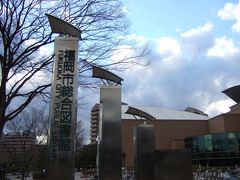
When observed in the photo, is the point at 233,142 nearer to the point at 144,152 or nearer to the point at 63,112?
the point at 144,152

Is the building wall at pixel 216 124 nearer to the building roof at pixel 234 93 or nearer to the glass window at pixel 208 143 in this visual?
the building roof at pixel 234 93

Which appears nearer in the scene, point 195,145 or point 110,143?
point 110,143

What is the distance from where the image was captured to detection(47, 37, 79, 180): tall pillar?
8.91 m

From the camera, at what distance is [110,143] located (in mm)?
12664

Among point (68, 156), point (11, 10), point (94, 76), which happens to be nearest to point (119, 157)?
point (94, 76)

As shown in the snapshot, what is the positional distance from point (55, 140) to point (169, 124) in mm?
67347

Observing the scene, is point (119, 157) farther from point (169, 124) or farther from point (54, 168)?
point (169, 124)

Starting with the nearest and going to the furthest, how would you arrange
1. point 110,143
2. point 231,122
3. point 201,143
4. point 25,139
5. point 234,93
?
point 110,143 → point 25,139 → point 201,143 → point 231,122 → point 234,93

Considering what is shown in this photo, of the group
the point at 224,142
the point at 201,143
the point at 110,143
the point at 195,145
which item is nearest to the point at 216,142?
the point at 224,142

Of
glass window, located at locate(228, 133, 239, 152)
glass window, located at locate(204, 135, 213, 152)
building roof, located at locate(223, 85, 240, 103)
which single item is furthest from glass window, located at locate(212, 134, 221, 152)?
building roof, located at locate(223, 85, 240, 103)

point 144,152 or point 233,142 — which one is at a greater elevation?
point 233,142

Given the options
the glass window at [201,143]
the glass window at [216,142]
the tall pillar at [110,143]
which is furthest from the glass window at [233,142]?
the tall pillar at [110,143]

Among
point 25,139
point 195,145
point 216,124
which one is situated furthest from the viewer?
point 216,124

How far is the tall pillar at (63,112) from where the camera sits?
29.2ft
